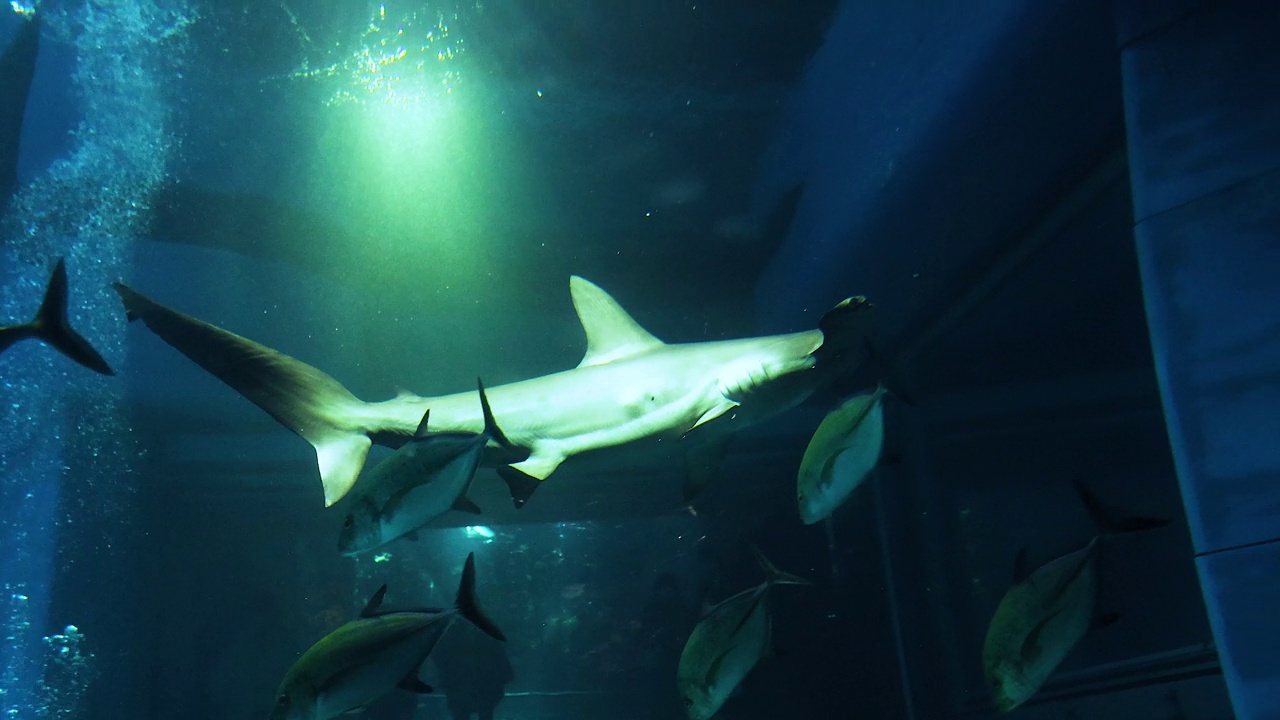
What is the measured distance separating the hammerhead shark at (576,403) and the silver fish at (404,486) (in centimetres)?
87

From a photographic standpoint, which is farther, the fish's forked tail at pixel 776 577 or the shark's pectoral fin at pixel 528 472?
the shark's pectoral fin at pixel 528 472

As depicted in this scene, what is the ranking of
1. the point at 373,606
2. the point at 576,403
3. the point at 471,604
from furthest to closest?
the point at 576,403 < the point at 373,606 < the point at 471,604

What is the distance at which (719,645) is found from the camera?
2.77 m

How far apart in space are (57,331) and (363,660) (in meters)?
1.73

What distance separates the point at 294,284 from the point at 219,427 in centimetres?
443

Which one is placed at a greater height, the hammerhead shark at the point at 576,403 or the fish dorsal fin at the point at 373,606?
the hammerhead shark at the point at 576,403

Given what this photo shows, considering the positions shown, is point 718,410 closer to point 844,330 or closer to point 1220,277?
point 844,330

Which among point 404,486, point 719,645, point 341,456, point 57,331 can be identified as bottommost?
point 719,645

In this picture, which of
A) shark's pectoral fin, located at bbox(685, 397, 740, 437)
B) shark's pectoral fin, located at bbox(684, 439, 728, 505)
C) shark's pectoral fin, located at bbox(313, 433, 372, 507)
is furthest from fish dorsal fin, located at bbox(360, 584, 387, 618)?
shark's pectoral fin, located at bbox(684, 439, 728, 505)

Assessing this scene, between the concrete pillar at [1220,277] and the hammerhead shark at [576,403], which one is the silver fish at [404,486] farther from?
the concrete pillar at [1220,277]

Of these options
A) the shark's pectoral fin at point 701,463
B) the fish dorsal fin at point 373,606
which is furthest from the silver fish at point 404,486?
the shark's pectoral fin at point 701,463

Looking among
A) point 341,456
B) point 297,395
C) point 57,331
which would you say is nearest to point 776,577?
point 341,456

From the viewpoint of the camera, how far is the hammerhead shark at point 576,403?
320cm

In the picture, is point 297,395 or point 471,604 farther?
point 297,395
